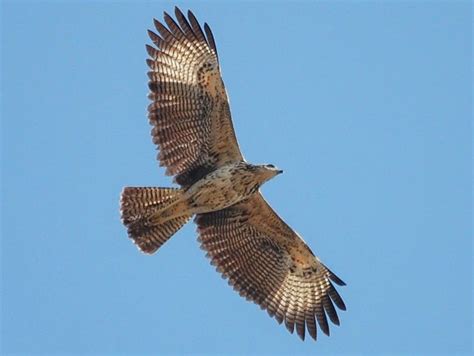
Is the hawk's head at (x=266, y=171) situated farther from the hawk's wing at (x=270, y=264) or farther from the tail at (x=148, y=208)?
the tail at (x=148, y=208)

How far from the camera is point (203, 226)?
18062 mm

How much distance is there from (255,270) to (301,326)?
1131 millimetres

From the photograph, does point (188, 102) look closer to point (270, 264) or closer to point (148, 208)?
point (148, 208)

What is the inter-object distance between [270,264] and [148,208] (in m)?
2.34

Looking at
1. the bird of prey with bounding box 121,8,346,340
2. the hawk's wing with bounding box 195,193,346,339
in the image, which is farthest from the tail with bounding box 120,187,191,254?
the hawk's wing with bounding box 195,193,346,339

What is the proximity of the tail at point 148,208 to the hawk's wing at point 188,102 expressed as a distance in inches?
12.0

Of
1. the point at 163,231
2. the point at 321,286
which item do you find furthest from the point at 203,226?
the point at 321,286

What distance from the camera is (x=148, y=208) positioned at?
17422mm

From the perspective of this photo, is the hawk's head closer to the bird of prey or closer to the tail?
the bird of prey

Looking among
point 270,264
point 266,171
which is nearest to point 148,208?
point 266,171

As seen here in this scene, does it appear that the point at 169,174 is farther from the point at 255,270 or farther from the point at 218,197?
the point at 255,270

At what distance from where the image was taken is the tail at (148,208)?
17391 mm

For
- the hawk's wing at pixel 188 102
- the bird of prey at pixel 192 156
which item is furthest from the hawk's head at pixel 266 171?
the hawk's wing at pixel 188 102

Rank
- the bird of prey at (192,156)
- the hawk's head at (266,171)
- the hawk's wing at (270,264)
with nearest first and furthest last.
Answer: the hawk's head at (266,171)
the bird of prey at (192,156)
the hawk's wing at (270,264)
